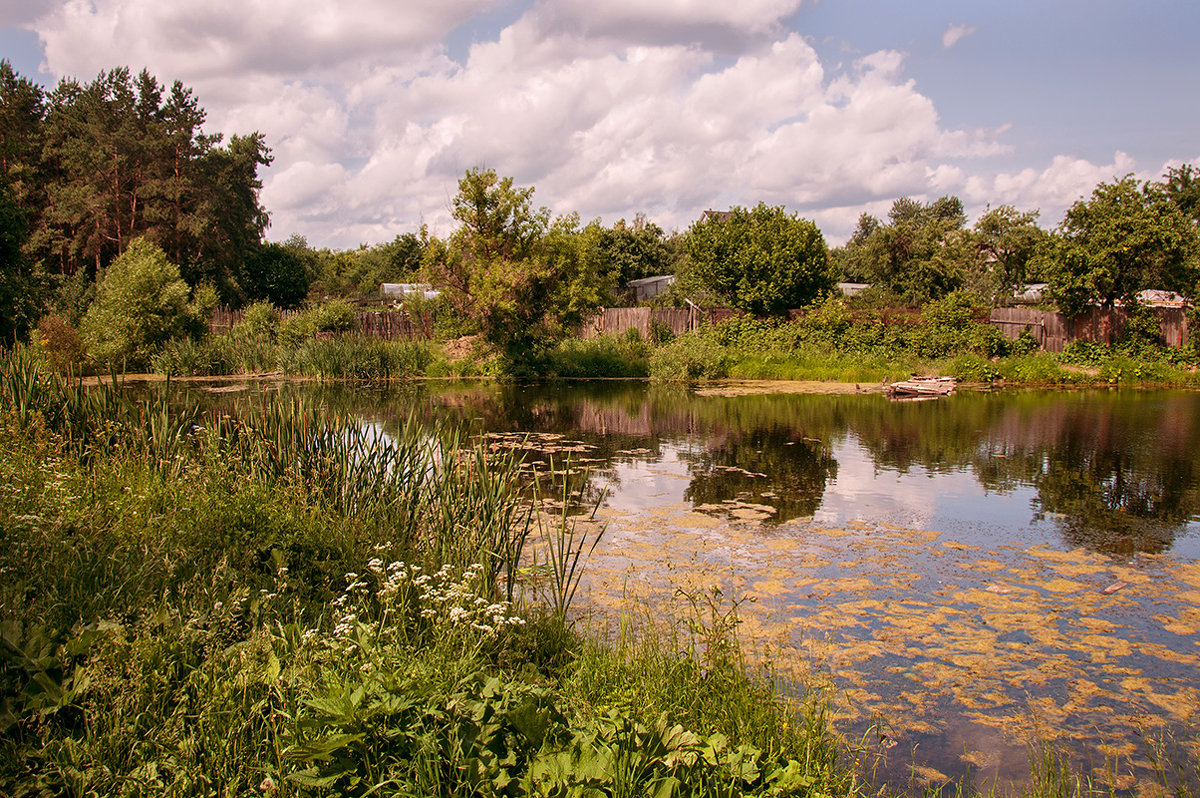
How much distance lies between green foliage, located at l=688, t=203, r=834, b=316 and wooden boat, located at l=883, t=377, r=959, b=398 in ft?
22.2

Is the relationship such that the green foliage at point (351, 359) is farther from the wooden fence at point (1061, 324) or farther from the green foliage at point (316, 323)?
the wooden fence at point (1061, 324)

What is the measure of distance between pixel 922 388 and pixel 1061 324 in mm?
8582

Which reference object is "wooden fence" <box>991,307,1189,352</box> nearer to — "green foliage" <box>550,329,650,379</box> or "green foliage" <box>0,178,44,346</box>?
"green foliage" <box>550,329,650,379</box>

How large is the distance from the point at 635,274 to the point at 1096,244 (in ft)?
80.4

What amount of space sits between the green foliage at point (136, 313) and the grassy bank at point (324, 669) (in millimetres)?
19547

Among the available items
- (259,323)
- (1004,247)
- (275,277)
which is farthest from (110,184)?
(1004,247)

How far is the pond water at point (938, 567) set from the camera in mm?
4047

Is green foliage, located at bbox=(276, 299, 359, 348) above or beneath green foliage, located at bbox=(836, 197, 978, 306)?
beneath

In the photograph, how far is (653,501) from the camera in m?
8.78

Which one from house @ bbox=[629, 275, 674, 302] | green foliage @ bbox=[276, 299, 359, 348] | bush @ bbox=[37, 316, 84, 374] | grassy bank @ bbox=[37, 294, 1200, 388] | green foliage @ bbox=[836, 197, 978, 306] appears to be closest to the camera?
bush @ bbox=[37, 316, 84, 374]

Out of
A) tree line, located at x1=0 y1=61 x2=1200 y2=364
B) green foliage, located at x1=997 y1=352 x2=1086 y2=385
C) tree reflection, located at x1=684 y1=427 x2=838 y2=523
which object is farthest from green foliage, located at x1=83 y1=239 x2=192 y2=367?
green foliage, located at x1=997 y1=352 x2=1086 y2=385

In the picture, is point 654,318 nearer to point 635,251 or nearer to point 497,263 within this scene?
point 497,263

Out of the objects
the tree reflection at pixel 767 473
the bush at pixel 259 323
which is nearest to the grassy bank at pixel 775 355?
the bush at pixel 259 323

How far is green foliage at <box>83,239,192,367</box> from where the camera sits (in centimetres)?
2278
